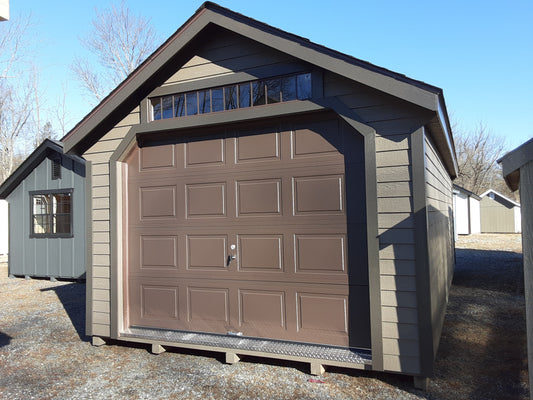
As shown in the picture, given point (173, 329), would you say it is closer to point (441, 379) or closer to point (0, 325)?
point (441, 379)

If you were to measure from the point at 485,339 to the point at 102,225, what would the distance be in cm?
549

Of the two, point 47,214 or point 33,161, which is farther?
point 47,214

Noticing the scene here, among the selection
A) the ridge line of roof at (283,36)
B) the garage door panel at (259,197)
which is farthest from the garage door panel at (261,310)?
the ridge line of roof at (283,36)

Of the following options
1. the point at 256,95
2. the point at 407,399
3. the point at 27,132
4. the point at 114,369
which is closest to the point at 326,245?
the point at 407,399

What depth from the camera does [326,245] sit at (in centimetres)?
441

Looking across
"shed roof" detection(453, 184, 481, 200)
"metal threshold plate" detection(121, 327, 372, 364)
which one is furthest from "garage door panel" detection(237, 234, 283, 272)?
"shed roof" detection(453, 184, 481, 200)

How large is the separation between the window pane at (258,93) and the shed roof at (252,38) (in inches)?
19.8

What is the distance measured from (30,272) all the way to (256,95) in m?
10.4

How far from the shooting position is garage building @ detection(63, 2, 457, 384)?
3959 mm

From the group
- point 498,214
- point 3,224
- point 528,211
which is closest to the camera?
point 528,211

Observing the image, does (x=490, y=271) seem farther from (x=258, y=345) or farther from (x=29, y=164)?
(x=29, y=164)

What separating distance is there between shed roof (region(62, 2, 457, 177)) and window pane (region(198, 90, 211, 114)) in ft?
1.90

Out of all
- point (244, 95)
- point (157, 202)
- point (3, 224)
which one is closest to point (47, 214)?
point (3, 224)

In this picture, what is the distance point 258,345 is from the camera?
4.47 meters
